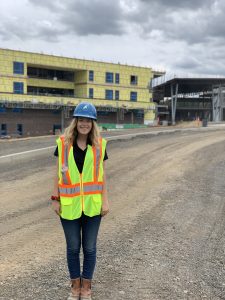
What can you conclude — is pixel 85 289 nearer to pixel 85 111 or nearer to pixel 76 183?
pixel 76 183

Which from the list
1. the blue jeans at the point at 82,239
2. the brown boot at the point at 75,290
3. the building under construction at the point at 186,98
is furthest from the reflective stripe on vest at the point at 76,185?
the building under construction at the point at 186,98

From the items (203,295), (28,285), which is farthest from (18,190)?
(203,295)

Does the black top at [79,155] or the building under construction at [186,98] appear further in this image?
the building under construction at [186,98]

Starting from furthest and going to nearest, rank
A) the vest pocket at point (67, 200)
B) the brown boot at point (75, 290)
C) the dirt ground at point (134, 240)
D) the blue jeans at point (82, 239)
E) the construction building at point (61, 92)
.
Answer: the construction building at point (61, 92), the dirt ground at point (134, 240), the brown boot at point (75, 290), the blue jeans at point (82, 239), the vest pocket at point (67, 200)

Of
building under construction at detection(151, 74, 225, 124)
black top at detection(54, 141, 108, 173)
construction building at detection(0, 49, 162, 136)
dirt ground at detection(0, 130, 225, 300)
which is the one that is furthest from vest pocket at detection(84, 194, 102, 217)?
building under construction at detection(151, 74, 225, 124)

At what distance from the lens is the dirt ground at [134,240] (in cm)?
463

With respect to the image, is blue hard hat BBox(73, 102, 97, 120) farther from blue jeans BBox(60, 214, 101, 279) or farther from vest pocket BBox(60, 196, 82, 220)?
blue jeans BBox(60, 214, 101, 279)

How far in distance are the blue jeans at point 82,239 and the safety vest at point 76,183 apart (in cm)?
10

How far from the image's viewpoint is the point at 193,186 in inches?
435

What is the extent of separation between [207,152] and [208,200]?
380 inches

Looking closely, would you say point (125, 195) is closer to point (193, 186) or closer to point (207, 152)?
point (193, 186)

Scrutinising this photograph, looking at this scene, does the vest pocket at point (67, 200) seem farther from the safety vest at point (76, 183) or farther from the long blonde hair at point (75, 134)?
the long blonde hair at point (75, 134)

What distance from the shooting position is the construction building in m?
59.3

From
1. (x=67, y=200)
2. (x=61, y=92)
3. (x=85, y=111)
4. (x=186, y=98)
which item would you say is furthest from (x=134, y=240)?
(x=186, y=98)
